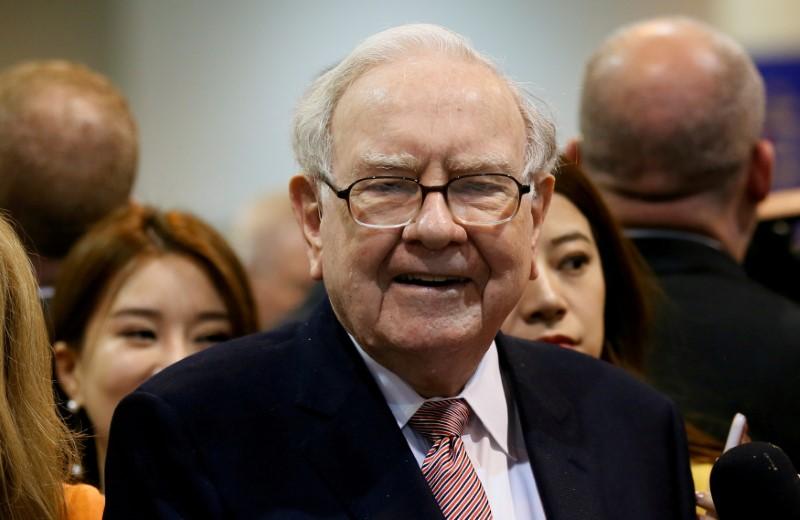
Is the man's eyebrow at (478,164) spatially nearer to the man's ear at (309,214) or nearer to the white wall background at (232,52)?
the man's ear at (309,214)

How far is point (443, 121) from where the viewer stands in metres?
2.04

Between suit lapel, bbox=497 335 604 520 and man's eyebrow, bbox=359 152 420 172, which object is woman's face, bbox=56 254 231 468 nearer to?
suit lapel, bbox=497 335 604 520

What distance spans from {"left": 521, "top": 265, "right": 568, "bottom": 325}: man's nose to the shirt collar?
0.52 meters

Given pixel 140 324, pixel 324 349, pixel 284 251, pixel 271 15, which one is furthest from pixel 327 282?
pixel 271 15

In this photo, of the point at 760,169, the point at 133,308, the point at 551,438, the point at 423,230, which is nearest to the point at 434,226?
the point at 423,230

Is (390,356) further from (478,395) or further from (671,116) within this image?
(671,116)

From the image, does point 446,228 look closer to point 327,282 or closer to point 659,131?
point 327,282

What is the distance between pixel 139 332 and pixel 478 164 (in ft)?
3.85

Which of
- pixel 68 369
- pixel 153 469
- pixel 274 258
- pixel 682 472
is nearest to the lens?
pixel 153 469

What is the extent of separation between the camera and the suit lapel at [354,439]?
202cm

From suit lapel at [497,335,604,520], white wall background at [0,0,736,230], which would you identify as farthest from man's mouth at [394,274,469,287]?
white wall background at [0,0,736,230]

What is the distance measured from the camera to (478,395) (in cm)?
221

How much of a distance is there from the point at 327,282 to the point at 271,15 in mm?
5345

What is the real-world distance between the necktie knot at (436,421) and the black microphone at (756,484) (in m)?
0.42
